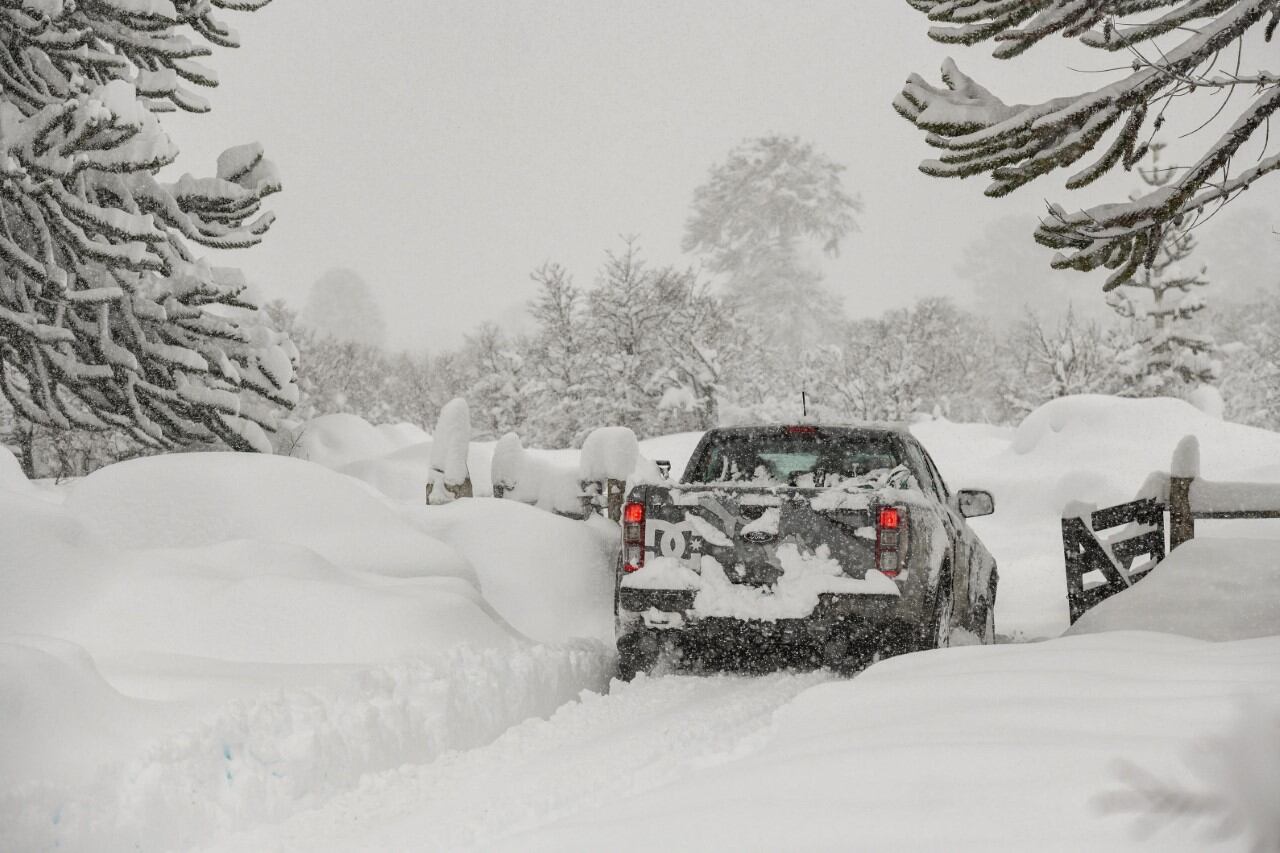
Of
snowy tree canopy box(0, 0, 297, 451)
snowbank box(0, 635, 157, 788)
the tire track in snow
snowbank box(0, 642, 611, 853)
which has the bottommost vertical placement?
the tire track in snow

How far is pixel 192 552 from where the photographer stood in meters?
6.43

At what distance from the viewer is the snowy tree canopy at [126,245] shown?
29.8 feet

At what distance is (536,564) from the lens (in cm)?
846

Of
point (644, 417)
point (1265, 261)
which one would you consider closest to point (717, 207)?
point (644, 417)

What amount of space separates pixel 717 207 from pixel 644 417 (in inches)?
1059

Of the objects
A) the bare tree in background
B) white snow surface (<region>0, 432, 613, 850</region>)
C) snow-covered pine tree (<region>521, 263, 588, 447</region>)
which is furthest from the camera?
the bare tree in background

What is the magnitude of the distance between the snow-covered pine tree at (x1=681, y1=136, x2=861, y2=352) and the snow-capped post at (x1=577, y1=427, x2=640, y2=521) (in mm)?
45776

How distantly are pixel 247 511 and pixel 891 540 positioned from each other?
4458 mm

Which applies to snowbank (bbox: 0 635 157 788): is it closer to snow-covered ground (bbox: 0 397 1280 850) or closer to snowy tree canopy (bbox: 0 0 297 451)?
snow-covered ground (bbox: 0 397 1280 850)

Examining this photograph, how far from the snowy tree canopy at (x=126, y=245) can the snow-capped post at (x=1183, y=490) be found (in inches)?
337

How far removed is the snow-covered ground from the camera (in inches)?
86.4

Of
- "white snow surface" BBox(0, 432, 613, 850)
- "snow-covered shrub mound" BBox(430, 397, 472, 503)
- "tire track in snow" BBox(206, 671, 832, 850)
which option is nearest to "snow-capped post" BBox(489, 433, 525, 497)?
"snow-covered shrub mound" BBox(430, 397, 472, 503)

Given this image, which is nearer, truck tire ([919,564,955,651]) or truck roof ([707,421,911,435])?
truck tire ([919,564,955,651])

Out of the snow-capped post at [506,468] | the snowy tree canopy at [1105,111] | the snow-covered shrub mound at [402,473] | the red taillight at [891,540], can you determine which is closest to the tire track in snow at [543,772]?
the red taillight at [891,540]
